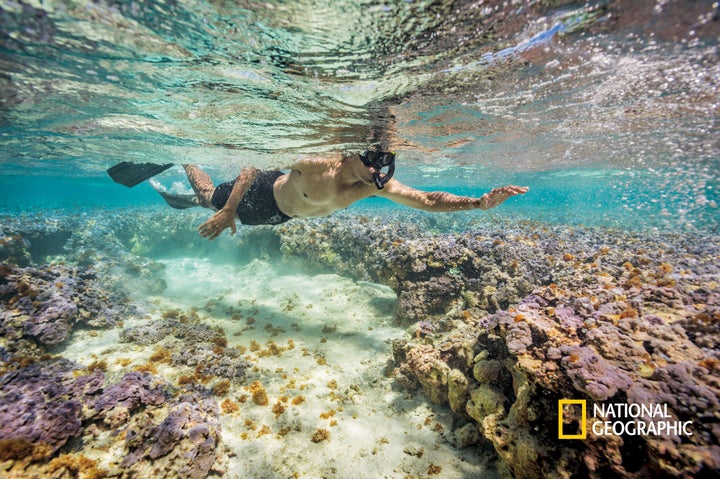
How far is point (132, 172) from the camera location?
902 centimetres

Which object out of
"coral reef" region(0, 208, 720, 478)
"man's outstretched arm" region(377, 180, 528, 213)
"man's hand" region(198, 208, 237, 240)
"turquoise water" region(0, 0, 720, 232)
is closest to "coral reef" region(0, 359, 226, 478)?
"coral reef" region(0, 208, 720, 478)

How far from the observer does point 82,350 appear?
6.62 meters

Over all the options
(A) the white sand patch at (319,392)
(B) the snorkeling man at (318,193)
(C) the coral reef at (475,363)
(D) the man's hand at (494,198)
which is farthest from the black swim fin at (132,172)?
(D) the man's hand at (494,198)

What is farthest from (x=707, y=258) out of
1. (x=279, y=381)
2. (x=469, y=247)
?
(x=279, y=381)

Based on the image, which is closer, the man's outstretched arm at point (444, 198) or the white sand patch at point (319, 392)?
the white sand patch at point (319, 392)

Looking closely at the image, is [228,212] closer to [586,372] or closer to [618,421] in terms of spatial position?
[586,372]

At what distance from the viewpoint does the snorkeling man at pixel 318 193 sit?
204 inches

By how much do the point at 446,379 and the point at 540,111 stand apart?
10543mm

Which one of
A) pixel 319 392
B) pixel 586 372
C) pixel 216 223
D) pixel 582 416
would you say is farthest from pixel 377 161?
pixel 319 392

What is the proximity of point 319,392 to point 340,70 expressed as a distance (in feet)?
21.3

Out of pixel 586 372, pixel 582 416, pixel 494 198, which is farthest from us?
pixel 494 198

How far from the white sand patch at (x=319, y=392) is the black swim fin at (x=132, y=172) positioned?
456cm

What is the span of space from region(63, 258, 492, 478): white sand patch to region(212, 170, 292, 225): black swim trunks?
3.31 metres

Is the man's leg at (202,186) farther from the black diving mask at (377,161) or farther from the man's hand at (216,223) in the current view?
the black diving mask at (377,161)
